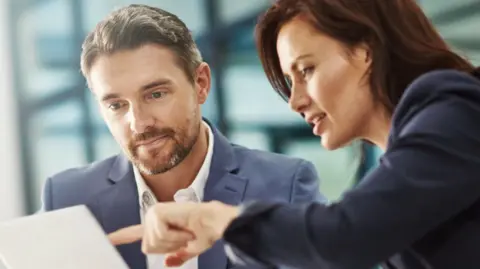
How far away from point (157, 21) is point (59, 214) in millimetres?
347

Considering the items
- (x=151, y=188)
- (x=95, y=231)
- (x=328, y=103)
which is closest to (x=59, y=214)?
(x=95, y=231)

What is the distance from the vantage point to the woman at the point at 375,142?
2.02 feet

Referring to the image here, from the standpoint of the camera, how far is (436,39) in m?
0.81

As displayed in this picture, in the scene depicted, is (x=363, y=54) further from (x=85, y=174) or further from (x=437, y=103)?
(x=85, y=174)

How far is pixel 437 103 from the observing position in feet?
2.16

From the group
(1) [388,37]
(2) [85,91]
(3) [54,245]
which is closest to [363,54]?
(1) [388,37]

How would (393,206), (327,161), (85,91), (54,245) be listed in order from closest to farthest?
(393,206)
(54,245)
(327,161)
(85,91)

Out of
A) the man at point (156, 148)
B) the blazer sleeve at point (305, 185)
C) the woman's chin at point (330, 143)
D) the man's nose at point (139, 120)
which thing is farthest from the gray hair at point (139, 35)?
the woman's chin at point (330, 143)

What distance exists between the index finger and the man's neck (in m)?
0.14

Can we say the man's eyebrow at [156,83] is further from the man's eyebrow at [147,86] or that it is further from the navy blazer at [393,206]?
the navy blazer at [393,206]

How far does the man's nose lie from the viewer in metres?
1.07

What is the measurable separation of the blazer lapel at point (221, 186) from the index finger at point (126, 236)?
0.42 feet

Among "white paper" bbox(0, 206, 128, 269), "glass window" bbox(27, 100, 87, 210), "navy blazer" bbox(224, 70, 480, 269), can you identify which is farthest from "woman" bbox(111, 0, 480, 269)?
"glass window" bbox(27, 100, 87, 210)

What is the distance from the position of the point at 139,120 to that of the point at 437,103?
0.54 meters
